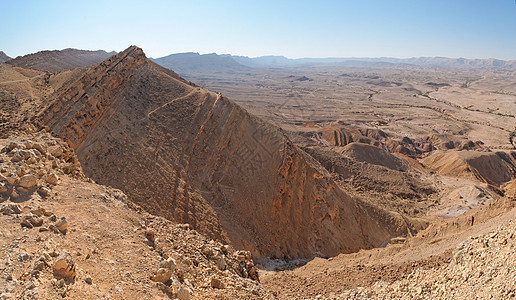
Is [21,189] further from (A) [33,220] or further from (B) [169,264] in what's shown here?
(B) [169,264]

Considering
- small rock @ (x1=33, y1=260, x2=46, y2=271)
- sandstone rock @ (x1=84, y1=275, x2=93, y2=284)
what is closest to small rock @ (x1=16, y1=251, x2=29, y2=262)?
small rock @ (x1=33, y1=260, x2=46, y2=271)

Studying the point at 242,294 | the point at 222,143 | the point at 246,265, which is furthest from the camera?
the point at 222,143

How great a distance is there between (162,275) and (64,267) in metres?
1.67

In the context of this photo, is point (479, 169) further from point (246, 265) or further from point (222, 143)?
point (246, 265)

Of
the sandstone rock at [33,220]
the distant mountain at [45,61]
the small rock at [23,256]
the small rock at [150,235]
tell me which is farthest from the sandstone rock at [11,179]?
the distant mountain at [45,61]

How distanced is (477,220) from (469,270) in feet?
15.6

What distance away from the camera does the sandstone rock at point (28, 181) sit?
247 inches

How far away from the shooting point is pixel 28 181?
637cm

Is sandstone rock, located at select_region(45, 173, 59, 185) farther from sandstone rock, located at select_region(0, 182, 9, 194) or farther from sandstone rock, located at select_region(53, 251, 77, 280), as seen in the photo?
sandstone rock, located at select_region(53, 251, 77, 280)

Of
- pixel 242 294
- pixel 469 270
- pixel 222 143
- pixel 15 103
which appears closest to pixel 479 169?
pixel 222 143

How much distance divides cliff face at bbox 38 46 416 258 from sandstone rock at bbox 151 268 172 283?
6274 millimetres

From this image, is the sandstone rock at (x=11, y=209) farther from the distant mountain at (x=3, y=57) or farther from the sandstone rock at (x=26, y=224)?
the distant mountain at (x=3, y=57)

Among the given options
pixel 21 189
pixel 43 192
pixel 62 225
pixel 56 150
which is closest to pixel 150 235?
pixel 62 225

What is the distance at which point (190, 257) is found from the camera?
24.0 ft
